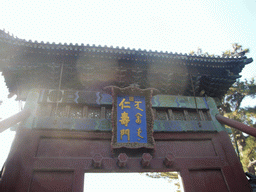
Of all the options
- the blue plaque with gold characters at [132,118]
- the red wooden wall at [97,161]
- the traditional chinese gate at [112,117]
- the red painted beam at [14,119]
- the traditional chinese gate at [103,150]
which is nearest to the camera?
the red painted beam at [14,119]

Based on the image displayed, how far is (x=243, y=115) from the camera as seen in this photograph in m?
11.2

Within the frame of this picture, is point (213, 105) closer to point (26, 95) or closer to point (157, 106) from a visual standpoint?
point (157, 106)

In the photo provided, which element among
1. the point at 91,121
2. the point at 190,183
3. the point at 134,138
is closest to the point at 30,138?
the point at 91,121

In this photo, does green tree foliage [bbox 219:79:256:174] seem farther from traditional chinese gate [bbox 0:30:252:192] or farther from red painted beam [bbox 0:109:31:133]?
red painted beam [bbox 0:109:31:133]

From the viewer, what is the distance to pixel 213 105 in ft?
24.7

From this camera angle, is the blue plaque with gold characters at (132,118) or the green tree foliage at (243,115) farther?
the green tree foliage at (243,115)

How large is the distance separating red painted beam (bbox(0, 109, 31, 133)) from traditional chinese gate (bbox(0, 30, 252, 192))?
4cm

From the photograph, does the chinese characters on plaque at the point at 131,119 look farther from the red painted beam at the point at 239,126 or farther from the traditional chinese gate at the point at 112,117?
the red painted beam at the point at 239,126

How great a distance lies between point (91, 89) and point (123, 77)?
1.34 m

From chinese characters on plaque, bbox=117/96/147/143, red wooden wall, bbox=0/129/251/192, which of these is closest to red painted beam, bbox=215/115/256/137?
red wooden wall, bbox=0/129/251/192

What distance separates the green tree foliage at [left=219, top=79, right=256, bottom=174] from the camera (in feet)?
33.1

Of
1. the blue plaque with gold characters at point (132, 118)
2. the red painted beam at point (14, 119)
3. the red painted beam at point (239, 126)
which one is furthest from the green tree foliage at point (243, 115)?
the red painted beam at point (14, 119)

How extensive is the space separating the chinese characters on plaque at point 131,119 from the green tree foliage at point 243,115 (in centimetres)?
605

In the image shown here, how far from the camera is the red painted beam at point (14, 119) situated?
15.5ft
